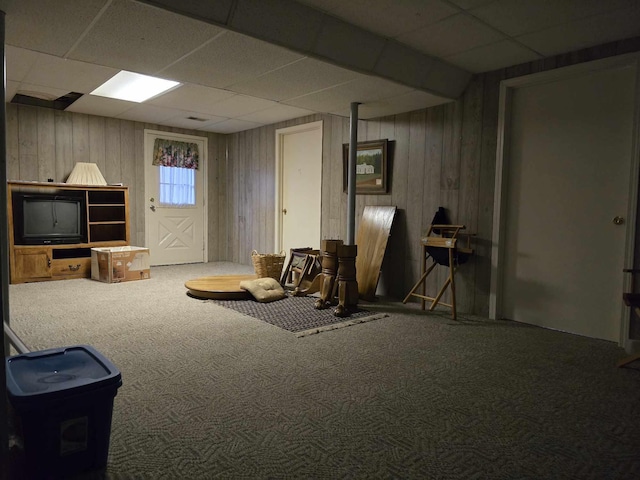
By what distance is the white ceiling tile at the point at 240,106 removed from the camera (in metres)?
4.98

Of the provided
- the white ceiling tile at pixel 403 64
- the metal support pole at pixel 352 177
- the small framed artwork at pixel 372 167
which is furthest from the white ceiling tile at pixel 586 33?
the small framed artwork at pixel 372 167

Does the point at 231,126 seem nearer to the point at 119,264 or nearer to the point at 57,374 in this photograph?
the point at 119,264

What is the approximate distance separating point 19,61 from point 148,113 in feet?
6.76

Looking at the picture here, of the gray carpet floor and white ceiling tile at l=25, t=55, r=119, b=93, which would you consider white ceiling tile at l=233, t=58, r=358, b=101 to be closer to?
white ceiling tile at l=25, t=55, r=119, b=93

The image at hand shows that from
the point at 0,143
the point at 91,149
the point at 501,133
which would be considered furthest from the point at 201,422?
the point at 91,149

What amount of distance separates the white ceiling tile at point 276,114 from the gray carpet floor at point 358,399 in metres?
2.91

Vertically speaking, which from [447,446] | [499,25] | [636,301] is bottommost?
[447,446]

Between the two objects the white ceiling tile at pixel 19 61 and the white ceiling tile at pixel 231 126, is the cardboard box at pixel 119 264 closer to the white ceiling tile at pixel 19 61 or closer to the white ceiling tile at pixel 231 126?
the white ceiling tile at pixel 19 61

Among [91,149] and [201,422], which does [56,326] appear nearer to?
[201,422]

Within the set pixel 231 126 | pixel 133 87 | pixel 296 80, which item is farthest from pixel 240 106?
pixel 296 80

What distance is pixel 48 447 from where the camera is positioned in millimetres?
1407

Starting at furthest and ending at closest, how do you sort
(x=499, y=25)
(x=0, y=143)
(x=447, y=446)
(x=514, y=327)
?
(x=514, y=327) → (x=499, y=25) → (x=0, y=143) → (x=447, y=446)

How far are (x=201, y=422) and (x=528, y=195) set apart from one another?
3.16 metres

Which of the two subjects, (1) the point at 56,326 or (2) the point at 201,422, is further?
(1) the point at 56,326
